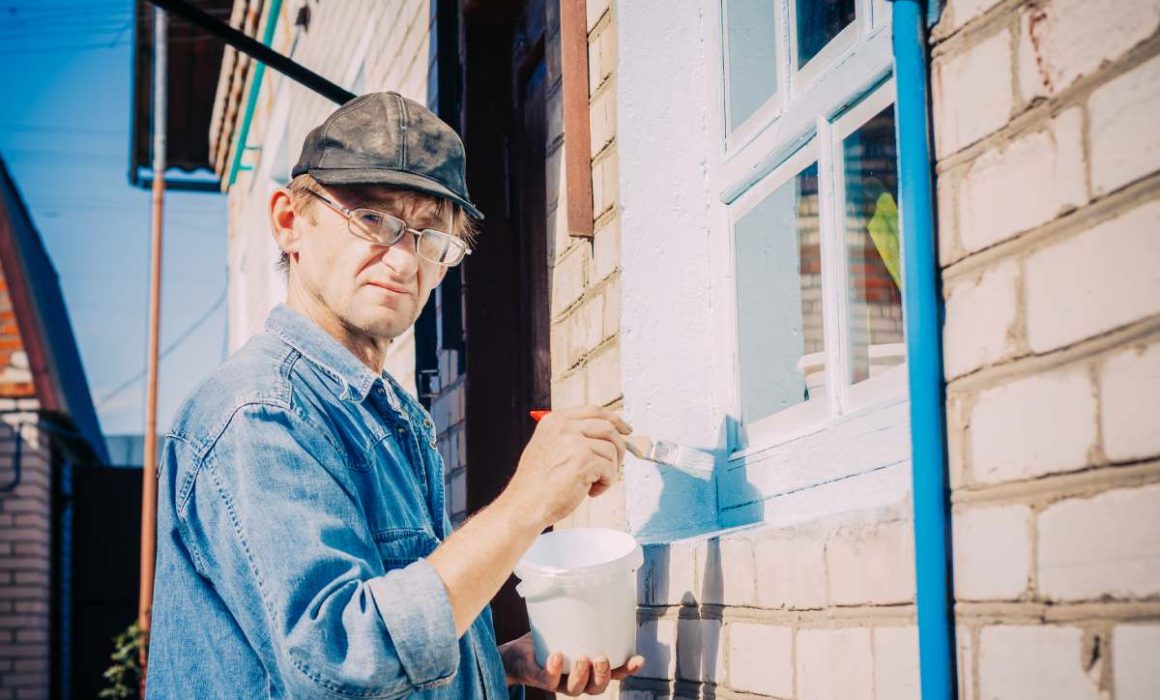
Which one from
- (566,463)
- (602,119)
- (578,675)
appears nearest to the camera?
(566,463)

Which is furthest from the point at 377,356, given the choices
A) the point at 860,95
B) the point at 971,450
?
the point at 971,450

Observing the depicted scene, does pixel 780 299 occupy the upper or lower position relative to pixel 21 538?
upper

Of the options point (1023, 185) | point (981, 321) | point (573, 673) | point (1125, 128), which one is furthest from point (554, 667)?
point (1125, 128)

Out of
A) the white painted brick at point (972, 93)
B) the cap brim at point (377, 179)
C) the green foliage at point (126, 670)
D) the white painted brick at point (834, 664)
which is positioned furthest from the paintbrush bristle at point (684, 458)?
the green foliage at point (126, 670)

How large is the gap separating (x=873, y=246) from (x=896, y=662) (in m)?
0.67

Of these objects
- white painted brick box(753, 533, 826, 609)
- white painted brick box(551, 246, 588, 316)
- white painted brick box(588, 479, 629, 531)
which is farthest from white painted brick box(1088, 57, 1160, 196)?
white painted brick box(551, 246, 588, 316)

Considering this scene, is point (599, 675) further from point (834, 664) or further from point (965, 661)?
point (965, 661)

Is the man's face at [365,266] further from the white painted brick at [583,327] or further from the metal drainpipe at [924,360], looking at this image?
the metal drainpipe at [924,360]

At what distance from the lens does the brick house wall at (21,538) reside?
32.1 feet

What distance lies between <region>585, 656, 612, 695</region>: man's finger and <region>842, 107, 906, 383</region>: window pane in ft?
1.88

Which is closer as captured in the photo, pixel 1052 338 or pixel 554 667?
pixel 1052 338

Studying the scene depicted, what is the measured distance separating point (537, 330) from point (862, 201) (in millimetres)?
1631

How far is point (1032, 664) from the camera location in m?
1.06

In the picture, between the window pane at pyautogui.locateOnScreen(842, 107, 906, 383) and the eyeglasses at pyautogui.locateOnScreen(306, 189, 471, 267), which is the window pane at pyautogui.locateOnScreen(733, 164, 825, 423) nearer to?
the window pane at pyautogui.locateOnScreen(842, 107, 906, 383)
